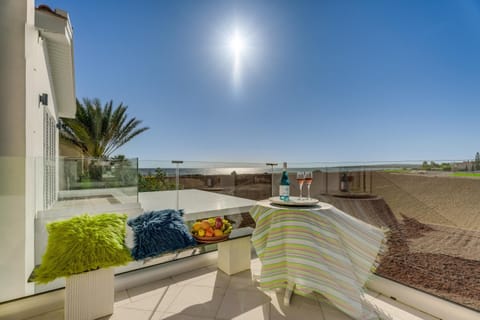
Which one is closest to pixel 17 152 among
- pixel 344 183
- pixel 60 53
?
pixel 60 53

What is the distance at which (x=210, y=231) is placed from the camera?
186 centimetres

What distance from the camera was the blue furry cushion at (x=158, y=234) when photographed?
160 cm

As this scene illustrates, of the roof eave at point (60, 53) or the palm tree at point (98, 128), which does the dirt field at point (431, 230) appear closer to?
the roof eave at point (60, 53)

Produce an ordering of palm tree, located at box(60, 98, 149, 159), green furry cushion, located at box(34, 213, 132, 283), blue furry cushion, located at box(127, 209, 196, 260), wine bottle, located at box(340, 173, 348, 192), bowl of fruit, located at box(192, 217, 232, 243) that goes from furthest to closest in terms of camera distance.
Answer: palm tree, located at box(60, 98, 149, 159)
wine bottle, located at box(340, 173, 348, 192)
bowl of fruit, located at box(192, 217, 232, 243)
blue furry cushion, located at box(127, 209, 196, 260)
green furry cushion, located at box(34, 213, 132, 283)

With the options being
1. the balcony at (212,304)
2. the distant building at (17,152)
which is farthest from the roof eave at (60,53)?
the balcony at (212,304)

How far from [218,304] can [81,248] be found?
3.51ft

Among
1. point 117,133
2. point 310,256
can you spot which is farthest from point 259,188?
point 117,133

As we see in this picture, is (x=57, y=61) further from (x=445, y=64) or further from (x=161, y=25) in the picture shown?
(x=445, y=64)

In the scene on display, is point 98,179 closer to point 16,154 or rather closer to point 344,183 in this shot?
point 16,154

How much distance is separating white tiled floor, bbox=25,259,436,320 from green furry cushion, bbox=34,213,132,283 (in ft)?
1.39

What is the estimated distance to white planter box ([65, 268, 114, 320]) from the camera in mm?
1330

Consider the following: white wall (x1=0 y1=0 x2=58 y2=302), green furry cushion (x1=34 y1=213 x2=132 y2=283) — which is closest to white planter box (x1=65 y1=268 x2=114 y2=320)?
green furry cushion (x1=34 y1=213 x2=132 y2=283)

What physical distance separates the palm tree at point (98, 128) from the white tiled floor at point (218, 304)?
7.36m

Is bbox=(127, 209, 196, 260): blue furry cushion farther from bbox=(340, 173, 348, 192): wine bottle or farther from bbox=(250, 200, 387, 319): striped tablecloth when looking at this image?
bbox=(340, 173, 348, 192): wine bottle
